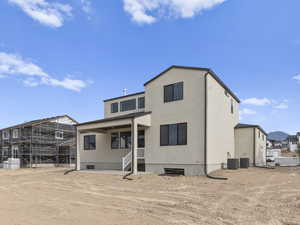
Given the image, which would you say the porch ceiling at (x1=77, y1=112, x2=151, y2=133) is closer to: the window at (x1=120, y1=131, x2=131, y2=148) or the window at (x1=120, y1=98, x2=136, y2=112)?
the window at (x1=120, y1=131, x2=131, y2=148)

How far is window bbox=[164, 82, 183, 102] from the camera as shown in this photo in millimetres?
16359

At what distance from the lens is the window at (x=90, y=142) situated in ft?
72.5

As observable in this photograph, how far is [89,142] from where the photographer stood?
22.5m

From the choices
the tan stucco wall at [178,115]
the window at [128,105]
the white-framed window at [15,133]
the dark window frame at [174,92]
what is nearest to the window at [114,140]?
the window at [128,105]

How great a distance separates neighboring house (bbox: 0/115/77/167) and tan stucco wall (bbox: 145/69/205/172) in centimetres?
2017

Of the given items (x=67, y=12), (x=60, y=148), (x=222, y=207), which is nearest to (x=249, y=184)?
(x=222, y=207)

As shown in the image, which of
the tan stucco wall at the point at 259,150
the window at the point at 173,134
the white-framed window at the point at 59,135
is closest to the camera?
the window at the point at 173,134

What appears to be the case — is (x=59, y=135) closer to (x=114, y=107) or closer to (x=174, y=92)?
(x=114, y=107)

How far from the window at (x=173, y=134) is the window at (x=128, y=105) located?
15.9 feet

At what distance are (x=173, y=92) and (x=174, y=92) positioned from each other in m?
0.08

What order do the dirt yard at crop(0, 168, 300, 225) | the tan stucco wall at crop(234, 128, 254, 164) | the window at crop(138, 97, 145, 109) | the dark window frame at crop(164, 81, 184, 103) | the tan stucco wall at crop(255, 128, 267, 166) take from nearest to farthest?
the dirt yard at crop(0, 168, 300, 225)
the dark window frame at crop(164, 81, 184, 103)
the tan stucco wall at crop(234, 128, 254, 164)
the window at crop(138, 97, 145, 109)
the tan stucco wall at crop(255, 128, 267, 166)

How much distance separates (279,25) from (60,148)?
31.6 metres

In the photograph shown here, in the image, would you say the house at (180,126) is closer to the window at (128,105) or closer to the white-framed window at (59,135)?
the window at (128,105)

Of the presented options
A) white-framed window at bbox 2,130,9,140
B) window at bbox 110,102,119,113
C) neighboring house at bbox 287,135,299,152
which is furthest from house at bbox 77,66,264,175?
neighboring house at bbox 287,135,299,152
